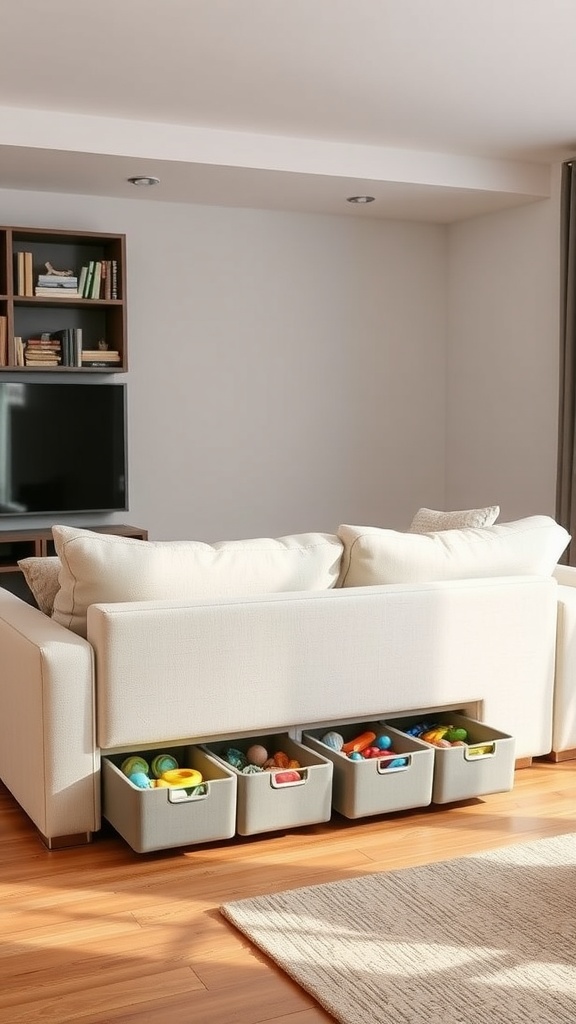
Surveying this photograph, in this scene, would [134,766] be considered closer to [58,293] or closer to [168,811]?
[168,811]

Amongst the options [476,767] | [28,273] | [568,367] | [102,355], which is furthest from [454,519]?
[28,273]

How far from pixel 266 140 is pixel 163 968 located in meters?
4.32

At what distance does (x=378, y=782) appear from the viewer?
9.88 ft

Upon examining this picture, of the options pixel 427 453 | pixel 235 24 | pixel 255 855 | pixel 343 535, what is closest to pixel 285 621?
pixel 343 535

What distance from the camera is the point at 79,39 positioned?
4164 millimetres

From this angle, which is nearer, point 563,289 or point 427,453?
point 563,289

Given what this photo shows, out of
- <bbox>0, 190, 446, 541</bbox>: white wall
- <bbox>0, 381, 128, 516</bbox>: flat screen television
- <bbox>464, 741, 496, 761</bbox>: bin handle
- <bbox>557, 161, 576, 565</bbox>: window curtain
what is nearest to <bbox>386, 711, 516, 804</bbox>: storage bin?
<bbox>464, 741, 496, 761</bbox>: bin handle

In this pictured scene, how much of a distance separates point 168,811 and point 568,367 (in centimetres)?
404

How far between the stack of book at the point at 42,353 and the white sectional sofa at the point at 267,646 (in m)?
2.54

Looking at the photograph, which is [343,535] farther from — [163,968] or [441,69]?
[441,69]

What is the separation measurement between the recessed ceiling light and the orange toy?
3.51 m

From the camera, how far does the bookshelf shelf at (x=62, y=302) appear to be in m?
5.61

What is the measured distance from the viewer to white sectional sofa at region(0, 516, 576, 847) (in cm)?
282

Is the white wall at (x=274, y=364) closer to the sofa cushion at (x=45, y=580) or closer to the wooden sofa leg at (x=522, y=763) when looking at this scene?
the sofa cushion at (x=45, y=580)
